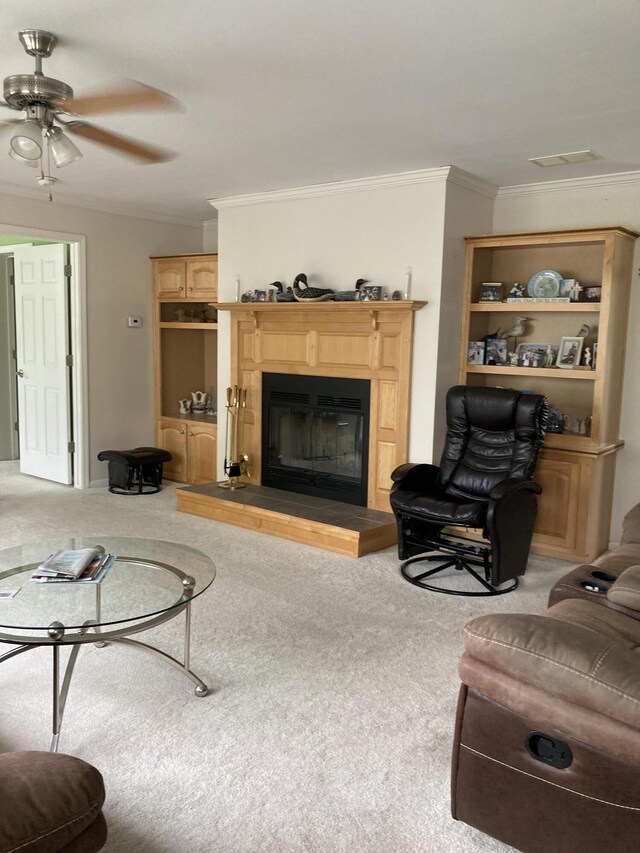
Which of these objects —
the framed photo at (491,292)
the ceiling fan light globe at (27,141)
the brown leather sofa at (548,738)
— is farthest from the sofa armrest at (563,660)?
the framed photo at (491,292)

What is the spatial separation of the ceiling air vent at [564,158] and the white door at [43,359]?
408 centimetres

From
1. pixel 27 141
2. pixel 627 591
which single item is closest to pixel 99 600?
pixel 27 141

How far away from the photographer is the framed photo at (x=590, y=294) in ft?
15.2

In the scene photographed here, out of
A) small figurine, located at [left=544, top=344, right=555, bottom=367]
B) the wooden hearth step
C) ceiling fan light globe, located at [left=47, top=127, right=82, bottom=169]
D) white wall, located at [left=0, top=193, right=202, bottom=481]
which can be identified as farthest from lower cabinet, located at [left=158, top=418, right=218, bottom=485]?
ceiling fan light globe, located at [left=47, top=127, right=82, bottom=169]

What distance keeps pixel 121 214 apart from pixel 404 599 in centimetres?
451

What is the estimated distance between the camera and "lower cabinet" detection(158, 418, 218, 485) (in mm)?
6434

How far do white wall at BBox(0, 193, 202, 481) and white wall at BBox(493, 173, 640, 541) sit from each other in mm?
3493

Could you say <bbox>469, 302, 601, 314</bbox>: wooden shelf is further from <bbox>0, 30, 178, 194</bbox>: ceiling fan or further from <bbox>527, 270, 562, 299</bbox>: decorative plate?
<bbox>0, 30, 178, 194</bbox>: ceiling fan

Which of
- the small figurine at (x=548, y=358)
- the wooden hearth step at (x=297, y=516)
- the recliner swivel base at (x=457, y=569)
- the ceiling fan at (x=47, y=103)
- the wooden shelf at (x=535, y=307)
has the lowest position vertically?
the recliner swivel base at (x=457, y=569)

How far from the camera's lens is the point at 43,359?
6566 millimetres

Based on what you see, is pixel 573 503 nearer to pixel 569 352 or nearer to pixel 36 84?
pixel 569 352

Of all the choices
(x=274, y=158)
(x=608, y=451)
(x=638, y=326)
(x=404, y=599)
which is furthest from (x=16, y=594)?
(x=638, y=326)

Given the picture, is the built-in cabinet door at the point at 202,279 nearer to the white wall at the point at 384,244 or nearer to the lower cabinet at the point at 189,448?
the white wall at the point at 384,244

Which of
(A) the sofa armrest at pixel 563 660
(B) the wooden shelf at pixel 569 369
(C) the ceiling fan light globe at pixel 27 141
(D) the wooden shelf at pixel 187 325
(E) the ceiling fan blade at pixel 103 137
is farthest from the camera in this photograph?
(D) the wooden shelf at pixel 187 325
